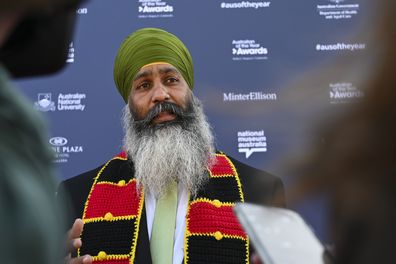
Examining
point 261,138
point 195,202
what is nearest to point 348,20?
point 261,138

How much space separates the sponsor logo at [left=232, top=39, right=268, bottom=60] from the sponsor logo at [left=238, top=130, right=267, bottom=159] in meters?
0.46

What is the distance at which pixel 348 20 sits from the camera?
4.29 m

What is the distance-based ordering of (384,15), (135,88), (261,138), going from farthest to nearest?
(261,138) → (135,88) → (384,15)

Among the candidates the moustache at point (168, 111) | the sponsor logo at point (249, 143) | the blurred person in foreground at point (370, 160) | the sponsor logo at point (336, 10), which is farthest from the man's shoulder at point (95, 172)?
the blurred person in foreground at point (370, 160)

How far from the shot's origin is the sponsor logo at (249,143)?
4.16 metres

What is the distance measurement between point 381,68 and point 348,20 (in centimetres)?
353

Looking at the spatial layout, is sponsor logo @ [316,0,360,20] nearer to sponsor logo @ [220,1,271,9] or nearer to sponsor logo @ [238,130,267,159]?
sponsor logo @ [220,1,271,9]

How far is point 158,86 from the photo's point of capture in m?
3.51

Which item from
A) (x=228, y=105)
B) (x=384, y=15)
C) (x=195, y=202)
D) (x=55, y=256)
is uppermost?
(x=384, y=15)

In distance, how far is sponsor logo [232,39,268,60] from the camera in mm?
4289

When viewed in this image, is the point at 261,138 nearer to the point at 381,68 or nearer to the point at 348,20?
the point at 348,20

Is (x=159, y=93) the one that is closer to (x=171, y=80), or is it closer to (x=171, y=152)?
(x=171, y=80)


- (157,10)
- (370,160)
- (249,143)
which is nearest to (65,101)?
(157,10)

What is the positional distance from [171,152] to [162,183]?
26 centimetres
